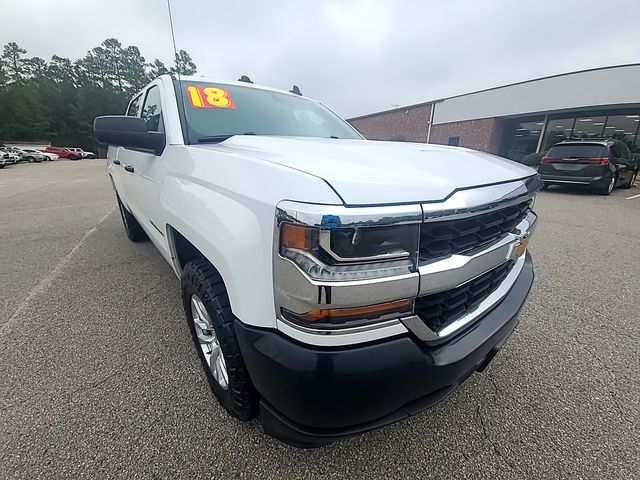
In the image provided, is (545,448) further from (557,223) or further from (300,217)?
(557,223)

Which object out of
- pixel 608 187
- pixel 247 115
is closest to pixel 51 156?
pixel 247 115

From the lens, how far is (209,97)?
88.3 inches

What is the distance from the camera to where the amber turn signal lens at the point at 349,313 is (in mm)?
969

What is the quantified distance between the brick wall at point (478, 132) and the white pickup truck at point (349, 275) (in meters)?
23.0

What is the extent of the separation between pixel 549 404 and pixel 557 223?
213 inches

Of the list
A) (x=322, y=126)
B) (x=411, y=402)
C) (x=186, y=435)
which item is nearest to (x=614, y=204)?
(x=322, y=126)

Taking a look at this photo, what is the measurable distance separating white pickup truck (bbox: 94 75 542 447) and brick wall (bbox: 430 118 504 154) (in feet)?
75.6

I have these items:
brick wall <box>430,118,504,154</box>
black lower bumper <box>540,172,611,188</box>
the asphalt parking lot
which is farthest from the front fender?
brick wall <box>430,118,504,154</box>

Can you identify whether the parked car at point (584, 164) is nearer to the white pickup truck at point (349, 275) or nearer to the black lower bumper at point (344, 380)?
the white pickup truck at point (349, 275)

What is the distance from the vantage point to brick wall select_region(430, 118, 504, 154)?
68.8 ft

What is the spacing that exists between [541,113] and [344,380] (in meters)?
23.1

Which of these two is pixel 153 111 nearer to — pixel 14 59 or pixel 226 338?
pixel 226 338

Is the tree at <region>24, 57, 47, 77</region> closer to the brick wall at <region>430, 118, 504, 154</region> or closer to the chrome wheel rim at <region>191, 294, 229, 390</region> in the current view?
the brick wall at <region>430, 118, 504, 154</region>

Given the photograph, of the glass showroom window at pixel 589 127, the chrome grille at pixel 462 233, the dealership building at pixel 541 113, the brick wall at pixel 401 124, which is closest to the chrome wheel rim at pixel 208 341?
the chrome grille at pixel 462 233
